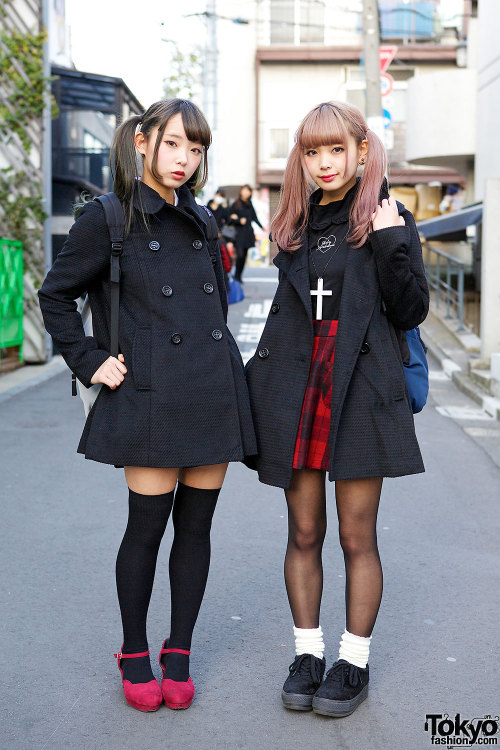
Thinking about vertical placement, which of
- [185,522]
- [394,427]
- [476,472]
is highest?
[394,427]

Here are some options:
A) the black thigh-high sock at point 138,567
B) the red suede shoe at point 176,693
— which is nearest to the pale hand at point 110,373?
the black thigh-high sock at point 138,567

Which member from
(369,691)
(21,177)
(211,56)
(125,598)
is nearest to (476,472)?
(369,691)

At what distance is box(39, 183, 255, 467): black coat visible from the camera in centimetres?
300

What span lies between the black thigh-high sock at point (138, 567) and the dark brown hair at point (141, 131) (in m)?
0.87

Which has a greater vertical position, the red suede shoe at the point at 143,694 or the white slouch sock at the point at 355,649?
the white slouch sock at the point at 355,649

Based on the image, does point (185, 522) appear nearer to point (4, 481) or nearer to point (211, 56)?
point (4, 481)

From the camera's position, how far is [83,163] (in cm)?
1547

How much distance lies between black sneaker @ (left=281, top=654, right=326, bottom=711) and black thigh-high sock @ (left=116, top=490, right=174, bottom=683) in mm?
444

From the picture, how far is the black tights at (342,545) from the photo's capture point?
3.13 metres

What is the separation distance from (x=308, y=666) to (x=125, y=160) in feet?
5.63

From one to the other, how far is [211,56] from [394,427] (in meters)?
25.3

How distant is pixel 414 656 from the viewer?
3.64 m

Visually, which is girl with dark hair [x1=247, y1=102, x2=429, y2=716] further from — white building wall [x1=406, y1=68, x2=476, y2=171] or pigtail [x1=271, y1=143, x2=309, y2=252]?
white building wall [x1=406, y1=68, x2=476, y2=171]

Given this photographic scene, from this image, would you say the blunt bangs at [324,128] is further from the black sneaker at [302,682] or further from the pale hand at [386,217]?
the black sneaker at [302,682]
